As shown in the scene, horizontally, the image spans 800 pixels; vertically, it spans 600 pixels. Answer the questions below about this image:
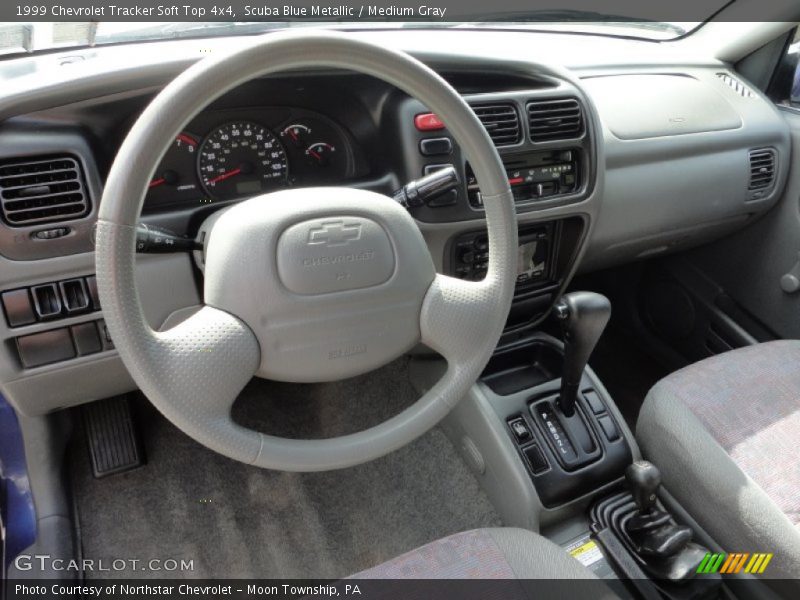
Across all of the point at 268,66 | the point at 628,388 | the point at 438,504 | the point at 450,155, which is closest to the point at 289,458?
the point at 268,66

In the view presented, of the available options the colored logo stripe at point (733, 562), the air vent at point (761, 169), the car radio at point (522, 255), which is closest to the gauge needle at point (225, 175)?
the car radio at point (522, 255)

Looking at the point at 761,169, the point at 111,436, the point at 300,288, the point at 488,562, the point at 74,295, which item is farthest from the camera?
the point at 761,169

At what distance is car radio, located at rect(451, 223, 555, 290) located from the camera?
1.37 m

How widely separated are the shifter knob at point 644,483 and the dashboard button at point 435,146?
2.39ft

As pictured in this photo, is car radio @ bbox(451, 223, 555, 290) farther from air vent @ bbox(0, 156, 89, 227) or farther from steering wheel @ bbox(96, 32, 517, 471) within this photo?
air vent @ bbox(0, 156, 89, 227)

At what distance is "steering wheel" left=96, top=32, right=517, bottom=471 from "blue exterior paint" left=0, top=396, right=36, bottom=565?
34.6 inches

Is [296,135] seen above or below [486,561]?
above

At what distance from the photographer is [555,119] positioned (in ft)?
4.59

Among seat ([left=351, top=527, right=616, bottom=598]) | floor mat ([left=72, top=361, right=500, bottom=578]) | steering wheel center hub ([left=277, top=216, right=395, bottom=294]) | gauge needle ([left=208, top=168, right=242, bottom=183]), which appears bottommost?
floor mat ([left=72, top=361, right=500, bottom=578])

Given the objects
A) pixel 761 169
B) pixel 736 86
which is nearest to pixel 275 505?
pixel 761 169

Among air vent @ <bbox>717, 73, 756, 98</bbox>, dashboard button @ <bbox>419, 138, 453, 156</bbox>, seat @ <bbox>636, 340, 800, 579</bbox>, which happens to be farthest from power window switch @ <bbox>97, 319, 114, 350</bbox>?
air vent @ <bbox>717, 73, 756, 98</bbox>

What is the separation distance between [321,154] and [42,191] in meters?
0.52

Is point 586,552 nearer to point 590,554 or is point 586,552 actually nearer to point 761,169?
point 590,554

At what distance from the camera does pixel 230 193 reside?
1.22m
